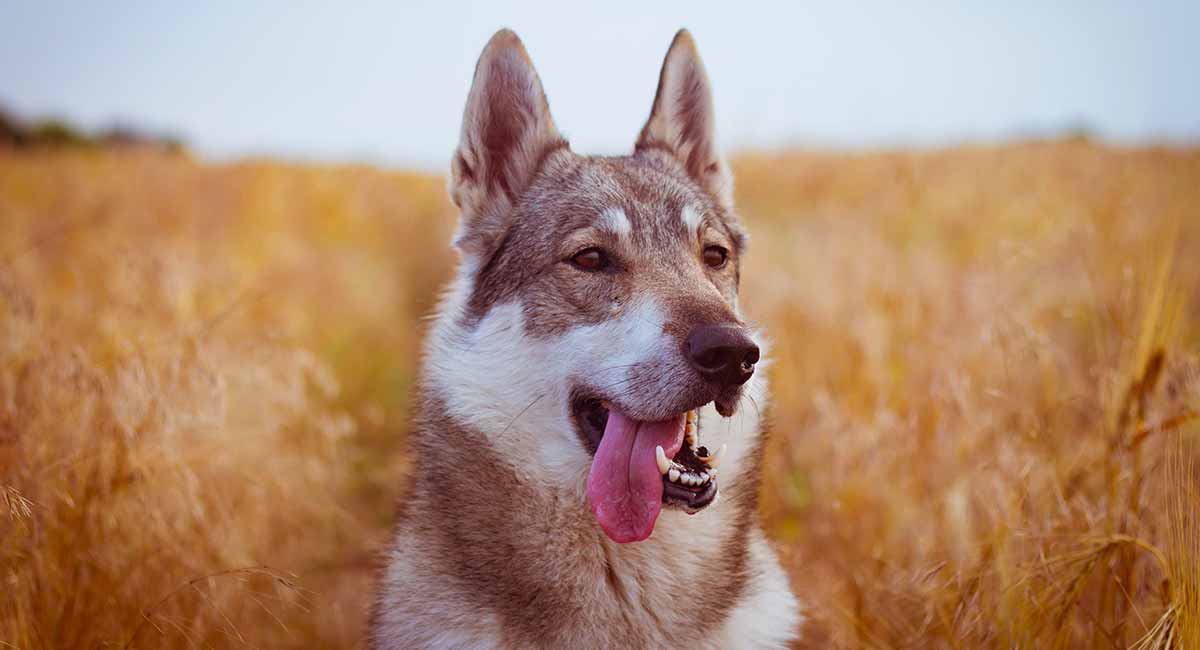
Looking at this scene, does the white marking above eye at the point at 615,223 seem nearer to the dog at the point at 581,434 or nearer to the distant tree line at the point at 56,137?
the dog at the point at 581,434

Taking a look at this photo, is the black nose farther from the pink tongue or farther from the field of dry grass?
the field of dry grass

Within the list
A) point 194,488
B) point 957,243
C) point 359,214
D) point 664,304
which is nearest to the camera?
point 664,304

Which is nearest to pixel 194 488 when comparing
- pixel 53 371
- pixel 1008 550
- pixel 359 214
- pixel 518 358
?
pixel 53 371

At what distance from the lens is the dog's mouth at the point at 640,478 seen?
98.9 inches

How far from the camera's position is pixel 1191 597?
2.30m

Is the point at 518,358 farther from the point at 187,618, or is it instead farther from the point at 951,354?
the point at 951,354

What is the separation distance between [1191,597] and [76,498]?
4038mm

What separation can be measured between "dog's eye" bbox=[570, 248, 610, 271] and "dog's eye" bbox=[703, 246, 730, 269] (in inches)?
18.8

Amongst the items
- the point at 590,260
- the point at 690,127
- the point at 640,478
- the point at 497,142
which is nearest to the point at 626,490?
the point at 640,478

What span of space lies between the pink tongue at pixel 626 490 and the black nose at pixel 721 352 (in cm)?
32

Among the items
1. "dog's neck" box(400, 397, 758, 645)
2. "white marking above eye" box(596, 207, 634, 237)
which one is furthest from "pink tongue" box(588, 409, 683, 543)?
"white marking above eye" box(596, 207, 634, 237)

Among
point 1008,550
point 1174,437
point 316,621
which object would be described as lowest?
Result: point 316,621

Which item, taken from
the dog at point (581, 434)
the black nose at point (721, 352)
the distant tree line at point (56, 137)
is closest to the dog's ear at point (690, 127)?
the dog at point (581, 434)

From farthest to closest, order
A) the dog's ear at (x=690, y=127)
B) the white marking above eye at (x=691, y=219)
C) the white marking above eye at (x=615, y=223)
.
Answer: the dog's ear at (x=690, y=127)
the white marking above eye at (x=691, y=219)
the white marking above eye at (x=615, y=223)
